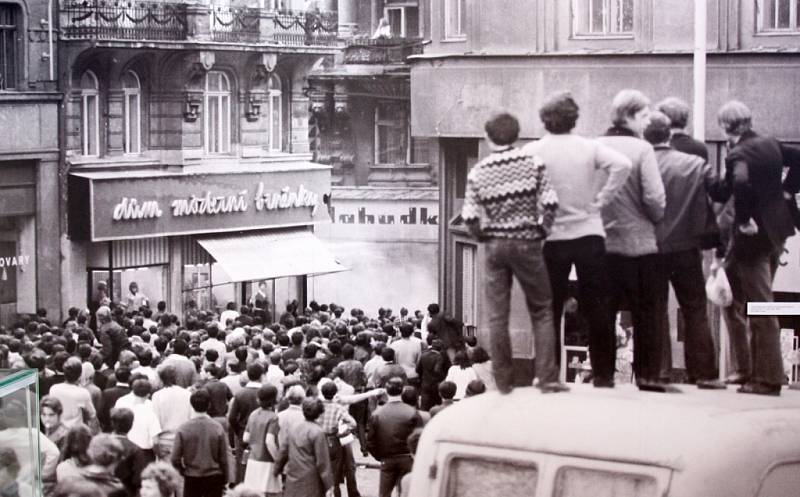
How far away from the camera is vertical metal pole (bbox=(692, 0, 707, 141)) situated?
596cm

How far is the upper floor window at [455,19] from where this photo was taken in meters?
6.88

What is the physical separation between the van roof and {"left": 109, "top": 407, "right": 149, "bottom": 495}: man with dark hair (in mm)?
2245

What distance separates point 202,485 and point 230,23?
252cm

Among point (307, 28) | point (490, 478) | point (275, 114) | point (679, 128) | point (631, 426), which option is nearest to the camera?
point (631, 426)

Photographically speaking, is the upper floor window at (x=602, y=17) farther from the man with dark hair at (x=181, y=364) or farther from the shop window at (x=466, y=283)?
the man with dark hair at (x=181, y=364)

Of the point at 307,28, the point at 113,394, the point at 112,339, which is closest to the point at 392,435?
the point at 113,394

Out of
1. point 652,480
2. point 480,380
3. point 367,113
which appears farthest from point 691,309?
point 367,113

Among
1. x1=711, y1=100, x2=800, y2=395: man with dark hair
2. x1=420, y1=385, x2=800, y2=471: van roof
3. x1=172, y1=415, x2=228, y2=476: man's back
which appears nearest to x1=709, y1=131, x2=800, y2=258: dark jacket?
x1=711, y1=100, x2=800, y2=395: man with dark hair

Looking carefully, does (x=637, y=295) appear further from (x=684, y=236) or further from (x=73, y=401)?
(x=73, y=401)

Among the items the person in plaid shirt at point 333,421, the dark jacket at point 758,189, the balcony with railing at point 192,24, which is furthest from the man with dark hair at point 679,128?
the balcony with railing at point 192,24

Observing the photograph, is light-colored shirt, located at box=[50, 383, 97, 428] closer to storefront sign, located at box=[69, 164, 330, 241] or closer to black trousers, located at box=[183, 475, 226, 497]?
black trousers, located at box=[183, 475, 226, 497]

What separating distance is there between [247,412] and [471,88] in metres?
2.00

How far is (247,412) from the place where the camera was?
24.9ft

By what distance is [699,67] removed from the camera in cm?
618
